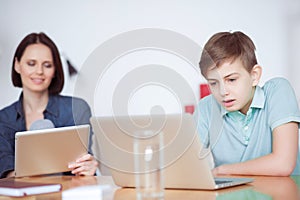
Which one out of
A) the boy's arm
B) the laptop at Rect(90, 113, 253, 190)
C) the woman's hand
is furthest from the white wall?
the laptop at Rect(90, 113, 253, 190)

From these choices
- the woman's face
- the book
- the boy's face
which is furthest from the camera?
the woman's face

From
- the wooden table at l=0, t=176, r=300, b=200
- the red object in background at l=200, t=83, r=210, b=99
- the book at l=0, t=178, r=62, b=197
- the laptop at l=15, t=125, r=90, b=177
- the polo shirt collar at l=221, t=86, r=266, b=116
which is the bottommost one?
the wooden table at l=0, t=176, r=300, b=200

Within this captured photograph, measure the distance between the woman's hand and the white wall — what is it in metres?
1.22

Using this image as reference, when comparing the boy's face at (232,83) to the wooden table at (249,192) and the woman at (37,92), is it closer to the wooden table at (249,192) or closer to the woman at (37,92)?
the wooden table at (249,192)

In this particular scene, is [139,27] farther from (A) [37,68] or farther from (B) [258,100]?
(B) [258,100]

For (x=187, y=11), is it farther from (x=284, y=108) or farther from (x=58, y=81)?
(x=284, y=108)

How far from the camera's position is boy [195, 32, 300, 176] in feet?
5.98

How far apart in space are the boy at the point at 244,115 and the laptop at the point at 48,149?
48 centimetres

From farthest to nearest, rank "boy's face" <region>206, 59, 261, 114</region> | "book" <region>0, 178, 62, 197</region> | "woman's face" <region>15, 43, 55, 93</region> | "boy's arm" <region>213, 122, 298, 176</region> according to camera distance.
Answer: "woman's face" <region>15, 43, 55, 93</region>, "boy's face" <region>206, 59, 261, 114</region>, "boy's arm" <region>213, 122, 298, 176</region>, "book" <region>0, 178, 62, 197</region>

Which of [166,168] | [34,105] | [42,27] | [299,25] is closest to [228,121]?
[166,168]

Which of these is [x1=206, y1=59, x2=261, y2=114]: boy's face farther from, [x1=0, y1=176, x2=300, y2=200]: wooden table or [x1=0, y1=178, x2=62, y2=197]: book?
[x1=0, y1=178, x2=62, y2=197]: book

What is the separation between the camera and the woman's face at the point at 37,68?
3.50m

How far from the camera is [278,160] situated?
1791mm

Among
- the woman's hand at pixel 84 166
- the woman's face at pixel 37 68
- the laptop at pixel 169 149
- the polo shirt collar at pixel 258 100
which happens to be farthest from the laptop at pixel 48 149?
the woman's face at pixel 37 68
